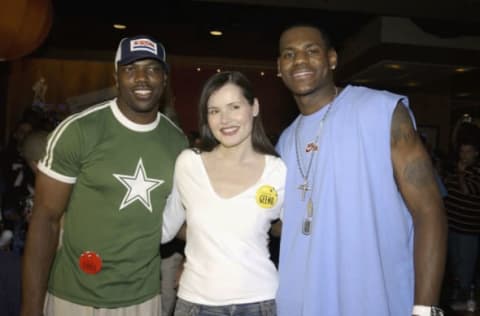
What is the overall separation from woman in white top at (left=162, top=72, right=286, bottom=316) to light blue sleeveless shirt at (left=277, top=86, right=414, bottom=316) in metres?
0.22

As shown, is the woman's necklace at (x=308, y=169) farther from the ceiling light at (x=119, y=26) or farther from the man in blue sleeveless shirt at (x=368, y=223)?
the ceiling light at (x=119, y=26)

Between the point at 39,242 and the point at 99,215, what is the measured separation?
27 cm

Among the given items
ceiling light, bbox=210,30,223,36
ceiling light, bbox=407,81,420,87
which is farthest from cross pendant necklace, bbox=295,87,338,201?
ceiling light, bbox=407,81,420,87

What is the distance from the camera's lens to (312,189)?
6.46 ft

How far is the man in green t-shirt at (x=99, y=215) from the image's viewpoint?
7.00ft

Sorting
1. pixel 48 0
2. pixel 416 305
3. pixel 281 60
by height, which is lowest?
pixel 416 305

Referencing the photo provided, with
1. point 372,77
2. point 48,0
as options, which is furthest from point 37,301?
point 372,77

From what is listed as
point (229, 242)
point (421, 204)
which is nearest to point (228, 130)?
point (229, 242)

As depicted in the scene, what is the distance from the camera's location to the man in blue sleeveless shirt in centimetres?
178

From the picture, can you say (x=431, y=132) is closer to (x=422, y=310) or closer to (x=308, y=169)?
(x=308, y=169)

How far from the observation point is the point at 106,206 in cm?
216

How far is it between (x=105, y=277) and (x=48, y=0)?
277 cm

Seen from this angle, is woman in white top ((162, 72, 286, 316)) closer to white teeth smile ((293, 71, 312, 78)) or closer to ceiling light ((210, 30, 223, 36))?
white teeth smile ((293, 71, 312, 78))

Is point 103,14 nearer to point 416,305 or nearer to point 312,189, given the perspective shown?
point 312,189
